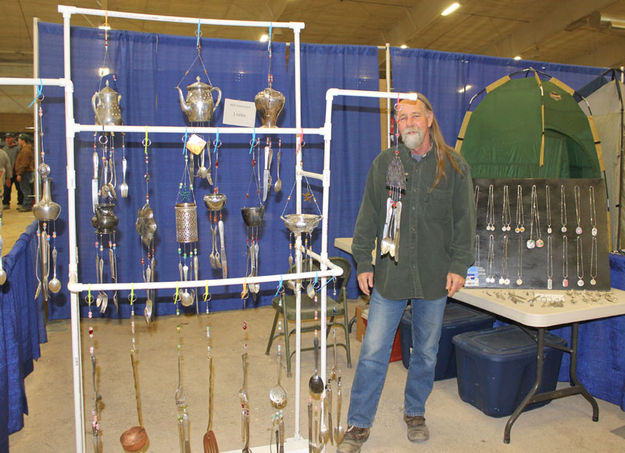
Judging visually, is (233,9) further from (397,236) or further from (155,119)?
(397,236)

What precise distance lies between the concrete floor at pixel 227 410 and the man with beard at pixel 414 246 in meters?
0.47

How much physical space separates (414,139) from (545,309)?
3.27 feet

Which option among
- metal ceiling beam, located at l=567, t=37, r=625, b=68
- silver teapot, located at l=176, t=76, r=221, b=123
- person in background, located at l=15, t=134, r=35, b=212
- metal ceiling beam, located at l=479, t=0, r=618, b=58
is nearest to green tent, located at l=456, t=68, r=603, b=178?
silver teapot, located at l=176, t=76, r=221, b=123

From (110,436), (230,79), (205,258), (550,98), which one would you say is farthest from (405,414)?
(230,79)

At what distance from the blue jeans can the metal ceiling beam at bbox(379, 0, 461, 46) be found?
5.97 m

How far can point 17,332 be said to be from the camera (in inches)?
92.1

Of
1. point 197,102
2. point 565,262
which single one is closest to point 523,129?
point 565,262

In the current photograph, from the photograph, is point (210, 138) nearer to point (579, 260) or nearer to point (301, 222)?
point (301, 222)

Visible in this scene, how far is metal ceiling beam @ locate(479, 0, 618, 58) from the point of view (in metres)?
6.81

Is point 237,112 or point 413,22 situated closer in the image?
point 237,112

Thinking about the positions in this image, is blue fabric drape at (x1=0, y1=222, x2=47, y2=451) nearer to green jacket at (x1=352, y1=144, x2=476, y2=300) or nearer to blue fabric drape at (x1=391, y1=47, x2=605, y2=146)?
green jacket at (x1=352, y1=144, x2=476, y2=300)

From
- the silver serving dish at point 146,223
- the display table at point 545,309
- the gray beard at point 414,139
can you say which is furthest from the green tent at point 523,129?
the silver serving dish at point 146,223

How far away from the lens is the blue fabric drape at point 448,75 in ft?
14.0

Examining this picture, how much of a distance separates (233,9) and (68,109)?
680 cm
